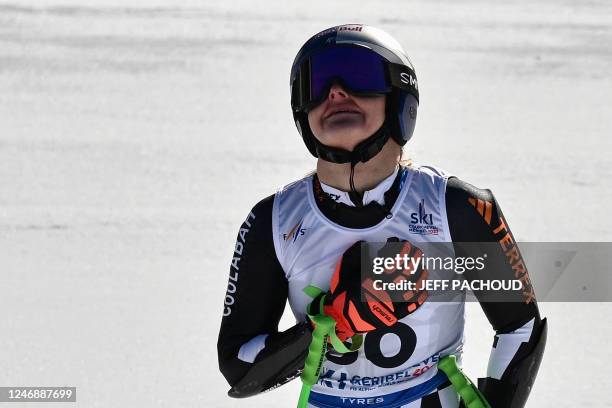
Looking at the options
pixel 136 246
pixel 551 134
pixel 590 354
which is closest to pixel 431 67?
pixel 551 134

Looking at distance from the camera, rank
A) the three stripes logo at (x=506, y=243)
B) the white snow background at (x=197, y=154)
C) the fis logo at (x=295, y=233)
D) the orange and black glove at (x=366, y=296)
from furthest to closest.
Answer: the white snow background at (x=197, y=154), the fis logo at (x=295, y=233), the three stripes logo at (x=506, y=243), the orange and black glove at (x=366, y=296)

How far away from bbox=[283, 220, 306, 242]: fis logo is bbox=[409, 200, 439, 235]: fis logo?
0.27 m

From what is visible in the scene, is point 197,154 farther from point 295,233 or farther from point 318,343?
point 318,343

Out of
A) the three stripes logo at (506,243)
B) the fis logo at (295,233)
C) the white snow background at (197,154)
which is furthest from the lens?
the white snow background at (197,154)

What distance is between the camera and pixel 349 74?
2.78 meters

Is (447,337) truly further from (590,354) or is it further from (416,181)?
(590,354)

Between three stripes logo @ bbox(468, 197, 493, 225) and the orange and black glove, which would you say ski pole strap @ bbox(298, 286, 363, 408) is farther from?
three stripes logo @ bbox(468, 197, 493, 225)

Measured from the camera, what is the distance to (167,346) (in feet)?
15.5

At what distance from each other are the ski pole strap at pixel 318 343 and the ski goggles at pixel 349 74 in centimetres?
48

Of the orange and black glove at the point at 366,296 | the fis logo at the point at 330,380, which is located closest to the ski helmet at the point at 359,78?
the orange and black glove at the point at 366,296

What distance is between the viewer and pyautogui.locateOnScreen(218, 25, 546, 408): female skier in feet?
9.07

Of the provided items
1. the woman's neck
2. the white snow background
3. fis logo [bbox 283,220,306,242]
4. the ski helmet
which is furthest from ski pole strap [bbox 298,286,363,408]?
the white snow background

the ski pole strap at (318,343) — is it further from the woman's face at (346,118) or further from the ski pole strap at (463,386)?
the woman's face at (346,118)

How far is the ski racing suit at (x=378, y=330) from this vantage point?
279cm
